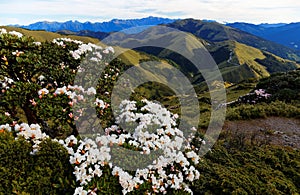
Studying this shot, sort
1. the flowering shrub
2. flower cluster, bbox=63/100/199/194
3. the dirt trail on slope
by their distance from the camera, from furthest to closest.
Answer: the dirt trail on slope, the flowering shrub, flower cluster, bbox=63/100/199/194

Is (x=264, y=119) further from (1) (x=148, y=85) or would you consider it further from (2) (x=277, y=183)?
(1) (x=148, y=85)

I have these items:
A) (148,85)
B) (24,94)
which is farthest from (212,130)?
(148,85)

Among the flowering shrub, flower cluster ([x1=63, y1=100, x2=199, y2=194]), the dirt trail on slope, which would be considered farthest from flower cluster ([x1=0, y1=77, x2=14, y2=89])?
the dirt trail on slope

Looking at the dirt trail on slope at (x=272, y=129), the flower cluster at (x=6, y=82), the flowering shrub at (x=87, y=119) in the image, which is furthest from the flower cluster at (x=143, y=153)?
the dirt trail on slope at (x=272, y=129)

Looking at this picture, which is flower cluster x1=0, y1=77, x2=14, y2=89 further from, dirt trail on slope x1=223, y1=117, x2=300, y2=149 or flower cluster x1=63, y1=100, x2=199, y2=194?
dirt trail on slope x1=223, y1=117, x2=300, y2=149

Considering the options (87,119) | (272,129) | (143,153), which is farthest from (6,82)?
(272,129)

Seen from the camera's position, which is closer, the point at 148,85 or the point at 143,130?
the point at 143,130
